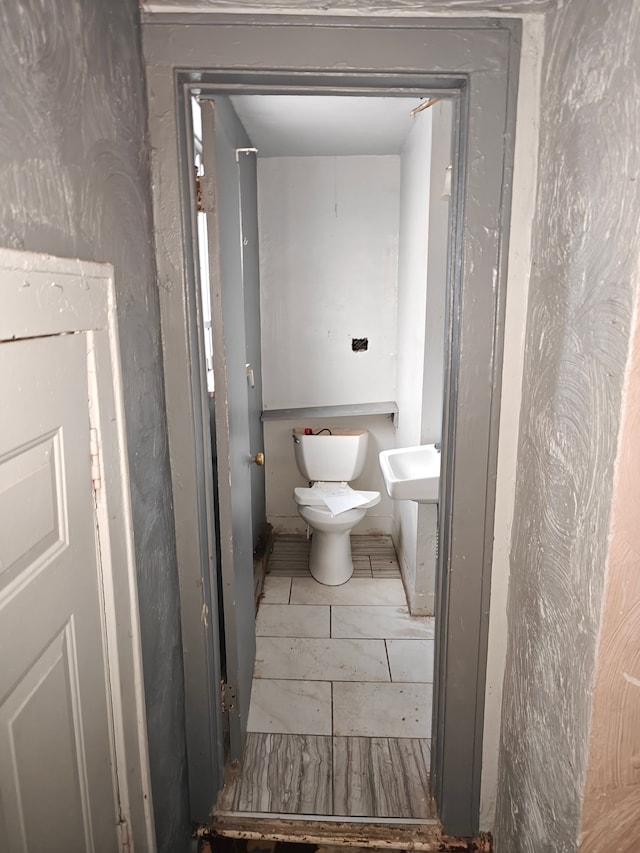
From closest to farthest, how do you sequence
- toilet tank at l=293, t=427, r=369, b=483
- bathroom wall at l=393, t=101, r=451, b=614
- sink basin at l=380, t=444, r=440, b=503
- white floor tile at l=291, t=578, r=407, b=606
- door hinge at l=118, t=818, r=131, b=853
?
door hinge at l=118, t=818, r=131, b=853, sink basin at l=380, t=444, r=440, b=503, bathroom wall at l=393, t=101, r=451, b=614, white floor tile at l=291, t=578, r=407, b=606, toilet tank at l=293, t=427, r=369, b=483

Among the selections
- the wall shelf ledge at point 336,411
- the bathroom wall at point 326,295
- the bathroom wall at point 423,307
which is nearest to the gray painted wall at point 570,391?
the bathroom wall at point 423,307

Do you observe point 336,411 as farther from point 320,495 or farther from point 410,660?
point 410,660

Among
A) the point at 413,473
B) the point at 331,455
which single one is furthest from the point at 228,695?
the point at 331,455

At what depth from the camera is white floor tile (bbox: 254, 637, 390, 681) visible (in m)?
2.35

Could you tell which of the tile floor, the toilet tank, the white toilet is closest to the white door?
the tile floor

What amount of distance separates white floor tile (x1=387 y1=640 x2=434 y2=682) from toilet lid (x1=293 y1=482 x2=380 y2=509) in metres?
0.76

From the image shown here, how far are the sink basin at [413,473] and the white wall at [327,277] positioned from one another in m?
1.01

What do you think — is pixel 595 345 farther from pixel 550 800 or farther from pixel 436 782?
pixel 436 782

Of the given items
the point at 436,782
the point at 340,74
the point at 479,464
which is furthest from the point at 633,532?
the point at 436,782

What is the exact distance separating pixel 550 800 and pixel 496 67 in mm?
1574

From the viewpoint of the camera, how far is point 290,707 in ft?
7.11

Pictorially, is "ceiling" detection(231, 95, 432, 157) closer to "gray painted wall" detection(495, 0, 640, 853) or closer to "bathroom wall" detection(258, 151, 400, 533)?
"bathroom wall" detection(258, 151, 400, 533)

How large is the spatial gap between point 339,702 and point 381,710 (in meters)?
0.17

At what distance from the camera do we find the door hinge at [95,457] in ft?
3.29
